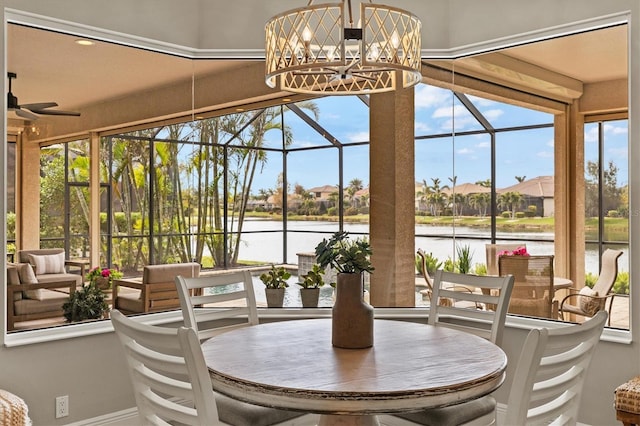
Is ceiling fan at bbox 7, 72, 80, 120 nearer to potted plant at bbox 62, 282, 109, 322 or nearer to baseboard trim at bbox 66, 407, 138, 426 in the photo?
potted plant at bbox 62, 282, 109, 322

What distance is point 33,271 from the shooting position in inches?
136

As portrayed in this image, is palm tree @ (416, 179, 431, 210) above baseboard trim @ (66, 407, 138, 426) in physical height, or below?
above

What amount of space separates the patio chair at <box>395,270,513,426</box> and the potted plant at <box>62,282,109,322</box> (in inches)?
76.5

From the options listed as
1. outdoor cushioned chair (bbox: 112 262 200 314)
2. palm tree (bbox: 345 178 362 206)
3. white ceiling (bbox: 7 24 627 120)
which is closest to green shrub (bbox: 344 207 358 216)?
palm tree (bbox: 345 178 362 206)

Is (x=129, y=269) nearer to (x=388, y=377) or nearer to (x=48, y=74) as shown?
(x=48, y=74)

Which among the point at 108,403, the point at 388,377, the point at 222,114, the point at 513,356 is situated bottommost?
the point at 108,403

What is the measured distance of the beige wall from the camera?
3316 mm

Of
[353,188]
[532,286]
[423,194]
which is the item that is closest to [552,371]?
[532,286]

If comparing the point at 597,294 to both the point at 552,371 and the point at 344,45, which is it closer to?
the point at 552,371

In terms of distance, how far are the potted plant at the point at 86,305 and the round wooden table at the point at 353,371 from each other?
1.32 metres

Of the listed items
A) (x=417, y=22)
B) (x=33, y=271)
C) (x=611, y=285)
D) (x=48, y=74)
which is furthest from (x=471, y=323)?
(x=48, y=74)

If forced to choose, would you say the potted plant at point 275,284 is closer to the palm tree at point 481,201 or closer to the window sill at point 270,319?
the window sill at point 270,319

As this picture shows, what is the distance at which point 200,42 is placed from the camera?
4.07 metres

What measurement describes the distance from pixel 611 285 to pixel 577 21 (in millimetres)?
1541
